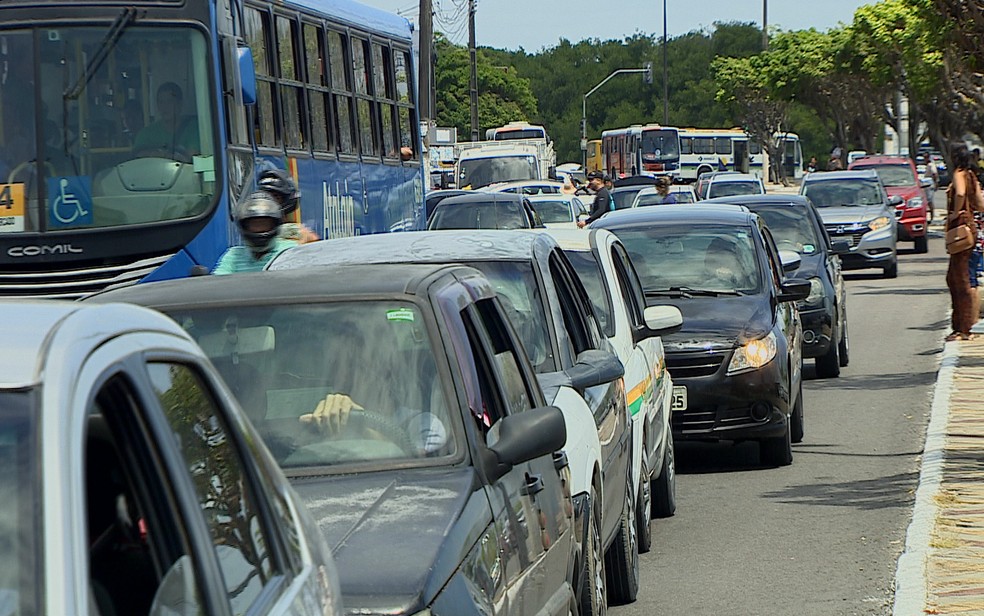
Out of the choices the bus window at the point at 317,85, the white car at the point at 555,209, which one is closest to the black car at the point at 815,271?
the bus window at the point at 317,85

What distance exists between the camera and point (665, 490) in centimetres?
991

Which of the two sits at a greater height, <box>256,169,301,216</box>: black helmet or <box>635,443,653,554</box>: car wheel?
<box>256,169,301,216</box>: black helmet

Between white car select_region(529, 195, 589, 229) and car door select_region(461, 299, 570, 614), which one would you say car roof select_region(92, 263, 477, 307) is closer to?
car door select_region(461, 299, 570, 614)

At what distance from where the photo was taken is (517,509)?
5031 mm

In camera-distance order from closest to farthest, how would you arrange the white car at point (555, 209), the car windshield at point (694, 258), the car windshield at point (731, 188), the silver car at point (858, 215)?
1. the car windshield at point (694, 258)
2. the silver car at point (858, 215)
3. the white car at point (555, 209)
4. the car windshield at point (731, 188)

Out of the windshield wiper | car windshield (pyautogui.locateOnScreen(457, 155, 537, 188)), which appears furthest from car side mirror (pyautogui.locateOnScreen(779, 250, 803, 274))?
car windshield (pyautogui.locateOnScreen(457, 155, 537, 188))

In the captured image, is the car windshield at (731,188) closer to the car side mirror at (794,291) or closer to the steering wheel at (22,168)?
the car side mirror at (794,291)

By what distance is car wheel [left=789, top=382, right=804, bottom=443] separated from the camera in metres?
12.5

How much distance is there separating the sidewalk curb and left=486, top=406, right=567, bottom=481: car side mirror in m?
2.74

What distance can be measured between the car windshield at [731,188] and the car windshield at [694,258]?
27009 mm

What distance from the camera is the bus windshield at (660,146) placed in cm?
8000

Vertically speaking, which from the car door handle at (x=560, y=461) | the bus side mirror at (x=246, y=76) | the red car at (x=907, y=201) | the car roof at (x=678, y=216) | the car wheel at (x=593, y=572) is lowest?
the red car at (x=907, y=201)

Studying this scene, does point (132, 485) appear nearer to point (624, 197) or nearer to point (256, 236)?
point (256, 236)

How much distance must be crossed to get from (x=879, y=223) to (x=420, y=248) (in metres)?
23.0
